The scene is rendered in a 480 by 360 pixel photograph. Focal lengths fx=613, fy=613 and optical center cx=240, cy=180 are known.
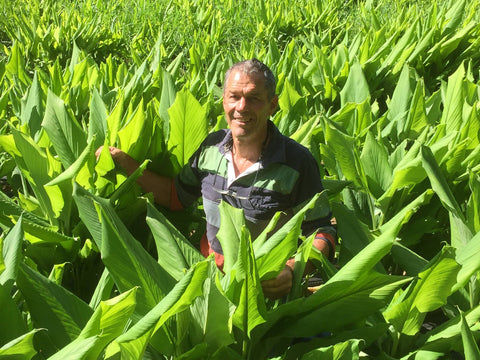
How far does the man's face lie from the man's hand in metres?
0.60

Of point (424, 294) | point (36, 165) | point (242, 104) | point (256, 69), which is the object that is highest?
point (256, 69)

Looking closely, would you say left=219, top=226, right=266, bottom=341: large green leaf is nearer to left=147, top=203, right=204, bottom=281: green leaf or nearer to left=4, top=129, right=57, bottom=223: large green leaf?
left=147, top=203, right=204, bottom=281: green leaf

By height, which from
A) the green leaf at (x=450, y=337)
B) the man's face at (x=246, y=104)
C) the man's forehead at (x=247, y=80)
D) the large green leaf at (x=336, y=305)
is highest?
the man's forehead at (x=247, y=80)

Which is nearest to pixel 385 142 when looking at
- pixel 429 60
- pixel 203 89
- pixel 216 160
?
pixel 216 160

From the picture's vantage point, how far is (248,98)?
1987mm

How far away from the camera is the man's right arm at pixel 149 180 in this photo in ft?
6.80

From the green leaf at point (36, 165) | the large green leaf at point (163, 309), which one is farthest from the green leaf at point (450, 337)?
the green leaf at point (36, 165)

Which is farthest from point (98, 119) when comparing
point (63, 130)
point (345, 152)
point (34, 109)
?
point (345, 152)

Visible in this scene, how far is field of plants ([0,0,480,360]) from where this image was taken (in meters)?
1.31

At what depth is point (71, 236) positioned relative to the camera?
1998 millimetres

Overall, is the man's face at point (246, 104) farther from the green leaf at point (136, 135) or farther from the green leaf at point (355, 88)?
the green leaf at point (355, 88)

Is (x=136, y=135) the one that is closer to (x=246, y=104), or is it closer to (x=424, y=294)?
(x=246, y=104)

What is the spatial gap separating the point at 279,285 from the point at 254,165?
2.00 ft

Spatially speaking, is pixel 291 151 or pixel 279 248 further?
pixel 291 151
